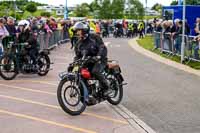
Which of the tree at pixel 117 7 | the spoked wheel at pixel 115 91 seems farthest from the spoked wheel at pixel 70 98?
the tree at pixel 117 7

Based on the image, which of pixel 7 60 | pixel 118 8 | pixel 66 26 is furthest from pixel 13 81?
pixel 118 8

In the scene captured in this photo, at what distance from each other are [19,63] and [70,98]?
6.06 meters

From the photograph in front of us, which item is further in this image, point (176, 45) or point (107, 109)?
point (176, 45)

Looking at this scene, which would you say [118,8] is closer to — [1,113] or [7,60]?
[7,60]

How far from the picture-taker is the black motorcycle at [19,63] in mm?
15461

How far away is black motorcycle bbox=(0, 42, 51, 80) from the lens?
50.7 feet

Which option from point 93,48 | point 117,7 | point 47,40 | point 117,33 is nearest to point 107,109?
point 93,48

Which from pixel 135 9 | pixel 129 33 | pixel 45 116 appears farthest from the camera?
pixel 135 9

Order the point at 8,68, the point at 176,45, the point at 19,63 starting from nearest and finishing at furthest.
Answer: the point at 8,68, the point at 19,63, the point at 176,45

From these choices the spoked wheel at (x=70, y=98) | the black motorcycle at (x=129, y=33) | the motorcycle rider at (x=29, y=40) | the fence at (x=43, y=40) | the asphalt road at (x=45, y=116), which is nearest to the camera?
the asphalt road at (x=45, y=116)

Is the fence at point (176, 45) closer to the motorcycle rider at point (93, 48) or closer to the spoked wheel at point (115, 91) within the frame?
the spoked wheel at point (115, 91)

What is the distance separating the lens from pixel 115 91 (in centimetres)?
1123

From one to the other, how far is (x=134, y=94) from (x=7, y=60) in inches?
180

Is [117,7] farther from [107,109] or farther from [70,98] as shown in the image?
[70,98]
